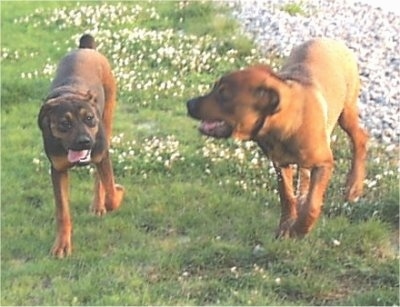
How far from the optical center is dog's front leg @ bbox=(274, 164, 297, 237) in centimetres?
740

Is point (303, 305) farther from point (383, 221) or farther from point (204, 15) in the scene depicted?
point (204, 15)

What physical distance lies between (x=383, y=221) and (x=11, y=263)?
2857 mm

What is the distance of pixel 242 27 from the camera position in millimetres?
14539

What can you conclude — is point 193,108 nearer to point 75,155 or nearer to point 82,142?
point 82,142

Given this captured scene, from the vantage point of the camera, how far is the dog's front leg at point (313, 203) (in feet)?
23.5

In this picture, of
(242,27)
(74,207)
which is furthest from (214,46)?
(74,207)

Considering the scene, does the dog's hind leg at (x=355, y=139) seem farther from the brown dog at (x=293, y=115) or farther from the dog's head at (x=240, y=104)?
the dog's head at (x=240, y=104)

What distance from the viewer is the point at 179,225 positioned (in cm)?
775

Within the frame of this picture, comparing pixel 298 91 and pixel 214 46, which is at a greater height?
pixel 298 91

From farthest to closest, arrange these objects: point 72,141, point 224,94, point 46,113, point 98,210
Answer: point 98,210
point 46,113
point 72,141
point 224,94

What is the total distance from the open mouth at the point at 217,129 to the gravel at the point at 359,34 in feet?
9.25

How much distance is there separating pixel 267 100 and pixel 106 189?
1873mm

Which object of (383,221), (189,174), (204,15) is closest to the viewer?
(383,221)

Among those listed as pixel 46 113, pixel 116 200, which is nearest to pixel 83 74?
pixel 46 113
